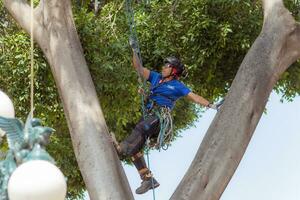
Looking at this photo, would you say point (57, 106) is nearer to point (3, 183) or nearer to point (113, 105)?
point (113, 105)

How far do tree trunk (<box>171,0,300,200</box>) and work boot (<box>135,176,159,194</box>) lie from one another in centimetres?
107

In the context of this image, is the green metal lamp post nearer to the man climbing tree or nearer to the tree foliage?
the man climbing tree

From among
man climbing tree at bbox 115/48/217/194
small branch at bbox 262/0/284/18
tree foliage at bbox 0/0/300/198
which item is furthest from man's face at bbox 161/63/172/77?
tree foliage at bbox 0/0/300/198

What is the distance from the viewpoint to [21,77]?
880cm

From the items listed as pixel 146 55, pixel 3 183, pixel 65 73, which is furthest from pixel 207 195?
pixel 146 55

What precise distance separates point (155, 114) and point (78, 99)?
1.04 meters

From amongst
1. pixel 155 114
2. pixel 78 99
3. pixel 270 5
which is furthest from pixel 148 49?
pixel 78 99

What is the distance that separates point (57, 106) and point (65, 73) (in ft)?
11.8

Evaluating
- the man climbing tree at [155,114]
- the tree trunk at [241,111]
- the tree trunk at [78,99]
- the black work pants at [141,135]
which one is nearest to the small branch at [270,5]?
the tree trunk at [241,111]

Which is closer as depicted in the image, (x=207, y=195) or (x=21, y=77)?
(x=207, y=195)

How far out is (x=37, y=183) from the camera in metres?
2.66

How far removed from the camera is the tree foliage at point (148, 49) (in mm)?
8602

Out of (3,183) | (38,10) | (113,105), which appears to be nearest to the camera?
(3,183)

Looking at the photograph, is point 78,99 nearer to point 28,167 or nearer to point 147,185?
point 147,185
